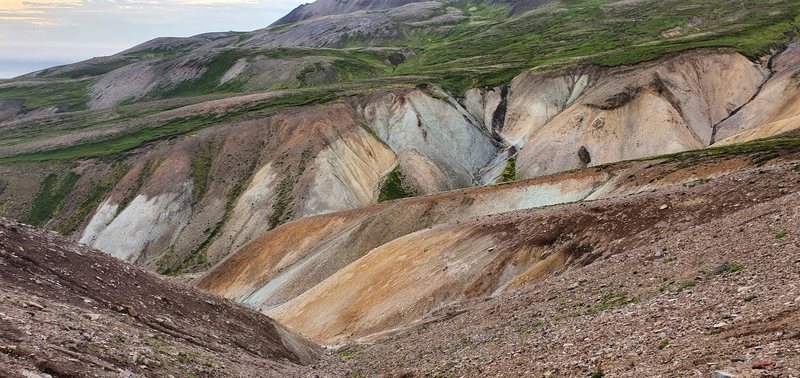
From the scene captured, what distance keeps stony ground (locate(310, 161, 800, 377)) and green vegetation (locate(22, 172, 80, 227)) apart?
76.8 m

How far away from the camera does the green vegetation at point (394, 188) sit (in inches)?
3487

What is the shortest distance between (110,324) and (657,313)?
17.2m

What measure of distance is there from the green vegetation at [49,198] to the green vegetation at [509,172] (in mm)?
65724

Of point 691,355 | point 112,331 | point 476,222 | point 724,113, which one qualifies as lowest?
point 724,113

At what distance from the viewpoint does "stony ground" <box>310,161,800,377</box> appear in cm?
1453

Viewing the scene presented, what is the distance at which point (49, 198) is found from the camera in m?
95.2

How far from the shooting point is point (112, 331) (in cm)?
1977

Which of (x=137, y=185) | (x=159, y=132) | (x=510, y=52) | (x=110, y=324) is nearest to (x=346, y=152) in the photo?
(x=137, y=185)

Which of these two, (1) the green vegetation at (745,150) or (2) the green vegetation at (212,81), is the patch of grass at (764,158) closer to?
(1) the green vegetation at (745,150)

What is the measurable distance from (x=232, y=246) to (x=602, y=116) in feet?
184

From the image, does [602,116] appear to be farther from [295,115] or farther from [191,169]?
[191,169]

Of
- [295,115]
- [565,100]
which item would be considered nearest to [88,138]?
[295,115]

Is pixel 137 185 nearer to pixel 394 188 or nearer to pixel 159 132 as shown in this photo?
pixel 159 132

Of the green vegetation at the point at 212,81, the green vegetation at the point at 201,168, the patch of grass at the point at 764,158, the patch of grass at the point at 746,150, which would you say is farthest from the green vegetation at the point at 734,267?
the green vegetation at the point at 212,81
